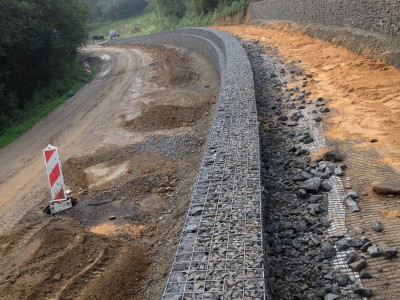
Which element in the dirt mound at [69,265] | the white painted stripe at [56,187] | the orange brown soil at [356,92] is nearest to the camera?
the dirt mound at [69,265]

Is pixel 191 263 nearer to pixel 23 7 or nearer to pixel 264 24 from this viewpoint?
pixel 23 7

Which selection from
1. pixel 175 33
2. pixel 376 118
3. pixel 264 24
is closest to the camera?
pixel 376 118

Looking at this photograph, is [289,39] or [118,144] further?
[289,39]

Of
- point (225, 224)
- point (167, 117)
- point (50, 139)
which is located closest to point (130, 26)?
point (50, 139)

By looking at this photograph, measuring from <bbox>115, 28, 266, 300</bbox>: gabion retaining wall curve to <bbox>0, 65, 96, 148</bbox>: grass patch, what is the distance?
29.2 ft

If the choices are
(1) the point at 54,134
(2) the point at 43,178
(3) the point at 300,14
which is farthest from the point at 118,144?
(3) the point at 300,14

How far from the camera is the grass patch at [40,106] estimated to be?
14.1 meters

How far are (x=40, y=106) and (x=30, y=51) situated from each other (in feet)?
8.92

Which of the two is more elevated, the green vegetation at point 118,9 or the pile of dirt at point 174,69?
the green vegetation at point 118,9

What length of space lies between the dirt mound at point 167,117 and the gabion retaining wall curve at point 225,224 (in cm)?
343

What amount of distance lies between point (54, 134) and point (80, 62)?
15407 millimetres

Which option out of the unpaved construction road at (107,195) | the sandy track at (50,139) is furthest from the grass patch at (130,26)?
the unpaved construction road at (107,195)

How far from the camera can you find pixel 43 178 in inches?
382

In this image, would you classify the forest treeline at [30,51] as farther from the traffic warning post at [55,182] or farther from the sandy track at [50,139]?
the traffic warning post at [55,182]
